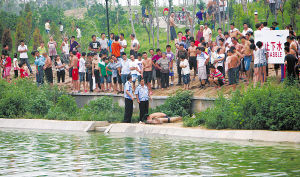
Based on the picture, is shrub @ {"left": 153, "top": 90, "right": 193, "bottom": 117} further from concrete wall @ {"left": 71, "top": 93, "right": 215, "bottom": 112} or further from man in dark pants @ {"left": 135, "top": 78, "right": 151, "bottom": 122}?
man in dark pants @ {"left": 135, "top": 78, "right": 151, "bottom": 122}

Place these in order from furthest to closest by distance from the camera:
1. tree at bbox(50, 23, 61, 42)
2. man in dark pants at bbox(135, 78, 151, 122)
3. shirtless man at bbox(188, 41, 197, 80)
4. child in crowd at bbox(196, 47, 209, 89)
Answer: tree at bbox(50, 23, 61, 42)
shirtless man at bbox(188, 41, 197, 80)
child in crowd at bbox(196, 47, 209, 89)
man in dark pants at bbox(135, 78, 151, 122)

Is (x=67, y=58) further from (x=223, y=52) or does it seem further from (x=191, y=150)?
(x=191, y=150)

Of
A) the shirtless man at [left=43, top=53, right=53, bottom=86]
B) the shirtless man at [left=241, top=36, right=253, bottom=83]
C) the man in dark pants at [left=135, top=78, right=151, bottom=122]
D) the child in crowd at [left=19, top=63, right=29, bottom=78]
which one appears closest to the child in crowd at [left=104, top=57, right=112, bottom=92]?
the shirtless man at [left=43, top=53, right=53, bottom=86]

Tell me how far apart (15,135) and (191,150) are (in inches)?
327

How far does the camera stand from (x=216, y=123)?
19.5 m

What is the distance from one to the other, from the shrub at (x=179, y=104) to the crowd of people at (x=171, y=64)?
3.27 feet

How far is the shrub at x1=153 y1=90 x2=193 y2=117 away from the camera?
23.0 meters

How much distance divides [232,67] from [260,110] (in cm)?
493

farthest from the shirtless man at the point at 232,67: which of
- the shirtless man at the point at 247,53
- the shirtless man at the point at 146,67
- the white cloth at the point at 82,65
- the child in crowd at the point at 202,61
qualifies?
the white cloth at the point at 82,65

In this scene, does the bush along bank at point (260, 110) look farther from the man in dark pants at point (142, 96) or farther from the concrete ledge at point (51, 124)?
the concrete ledge at point (51, 124)

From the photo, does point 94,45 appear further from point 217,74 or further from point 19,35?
point 19,35

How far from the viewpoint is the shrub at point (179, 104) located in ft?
75.6

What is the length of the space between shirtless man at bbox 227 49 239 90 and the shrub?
5.98 ft

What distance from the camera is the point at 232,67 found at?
73.5 ft
